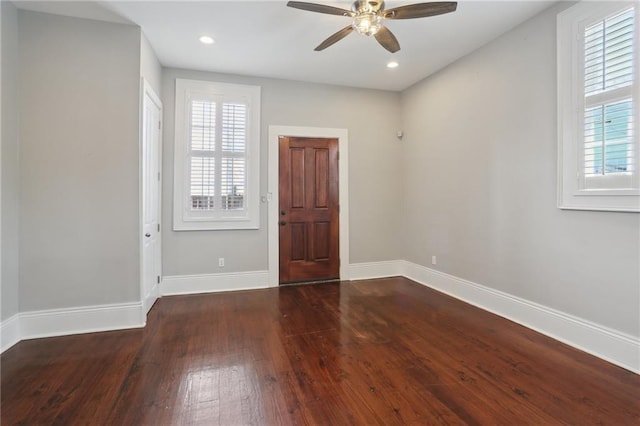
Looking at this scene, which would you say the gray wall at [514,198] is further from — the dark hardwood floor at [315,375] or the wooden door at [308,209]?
the wooden door at [308,209]

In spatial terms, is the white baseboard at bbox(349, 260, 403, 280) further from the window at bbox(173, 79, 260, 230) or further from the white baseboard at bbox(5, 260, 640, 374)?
the window at bbox(173, 79, 260, 230)

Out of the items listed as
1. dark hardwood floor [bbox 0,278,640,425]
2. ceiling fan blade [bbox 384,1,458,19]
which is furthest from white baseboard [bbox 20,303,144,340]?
ceiling fan blade [bbox 384,1,458,19]

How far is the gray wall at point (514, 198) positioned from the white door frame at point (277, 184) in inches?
43.7

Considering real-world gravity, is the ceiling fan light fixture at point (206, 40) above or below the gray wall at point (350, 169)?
above

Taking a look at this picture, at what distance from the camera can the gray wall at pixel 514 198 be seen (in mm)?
2318

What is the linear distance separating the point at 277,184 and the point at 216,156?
0.88 m

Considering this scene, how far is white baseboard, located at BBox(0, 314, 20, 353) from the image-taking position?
7.92 ft

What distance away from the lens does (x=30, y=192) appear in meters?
2.66

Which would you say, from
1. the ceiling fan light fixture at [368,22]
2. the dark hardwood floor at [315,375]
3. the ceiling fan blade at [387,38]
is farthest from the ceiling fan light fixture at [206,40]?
the dark hardwood floor at [315,375]

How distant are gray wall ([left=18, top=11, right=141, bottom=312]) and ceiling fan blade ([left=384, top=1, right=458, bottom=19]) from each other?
241cm

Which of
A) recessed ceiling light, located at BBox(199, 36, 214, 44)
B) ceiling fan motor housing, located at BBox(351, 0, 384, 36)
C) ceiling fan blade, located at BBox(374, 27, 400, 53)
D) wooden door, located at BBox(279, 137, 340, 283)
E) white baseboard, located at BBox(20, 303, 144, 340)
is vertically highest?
recessed ceiling light, located at BBox(199, 36, 214, 44)

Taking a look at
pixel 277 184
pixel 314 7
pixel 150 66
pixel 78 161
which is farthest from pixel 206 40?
pixel 277 184

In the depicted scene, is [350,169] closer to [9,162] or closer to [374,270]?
[374,270]

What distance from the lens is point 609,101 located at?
2.25 m
